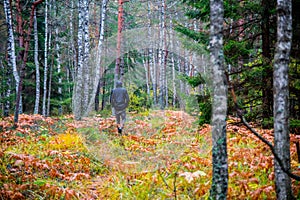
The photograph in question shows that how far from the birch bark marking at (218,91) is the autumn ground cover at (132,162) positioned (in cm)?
38

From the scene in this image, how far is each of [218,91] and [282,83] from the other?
86 cm

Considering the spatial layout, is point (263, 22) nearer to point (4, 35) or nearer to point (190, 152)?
point (190, 152)

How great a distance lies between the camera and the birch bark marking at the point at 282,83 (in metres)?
3.83

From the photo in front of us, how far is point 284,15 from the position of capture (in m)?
3.83

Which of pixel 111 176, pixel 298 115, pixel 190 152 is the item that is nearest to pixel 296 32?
pixel 298 115

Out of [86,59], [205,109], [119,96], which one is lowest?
[205,109]

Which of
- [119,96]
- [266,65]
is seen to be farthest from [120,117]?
[266,65]

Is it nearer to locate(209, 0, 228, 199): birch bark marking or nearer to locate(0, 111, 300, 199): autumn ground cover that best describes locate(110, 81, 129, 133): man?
locate(0, 111, 300, 199): autumn ground cover

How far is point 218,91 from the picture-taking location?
3.92 meters

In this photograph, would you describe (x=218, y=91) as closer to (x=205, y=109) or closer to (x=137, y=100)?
(x=205, y=109)

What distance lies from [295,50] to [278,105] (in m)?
2.87

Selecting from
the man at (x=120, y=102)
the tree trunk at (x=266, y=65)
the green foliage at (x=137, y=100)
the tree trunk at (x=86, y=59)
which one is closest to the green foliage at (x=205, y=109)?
the tree trunk at (x=266, y=65)

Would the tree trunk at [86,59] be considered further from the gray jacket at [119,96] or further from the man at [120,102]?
the gray jacket at [119,96]

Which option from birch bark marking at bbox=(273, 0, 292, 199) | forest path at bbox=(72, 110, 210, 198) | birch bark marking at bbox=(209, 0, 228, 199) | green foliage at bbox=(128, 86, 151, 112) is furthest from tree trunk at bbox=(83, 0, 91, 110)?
birch bark marking at bbox=(273, 0, 292, 199)
